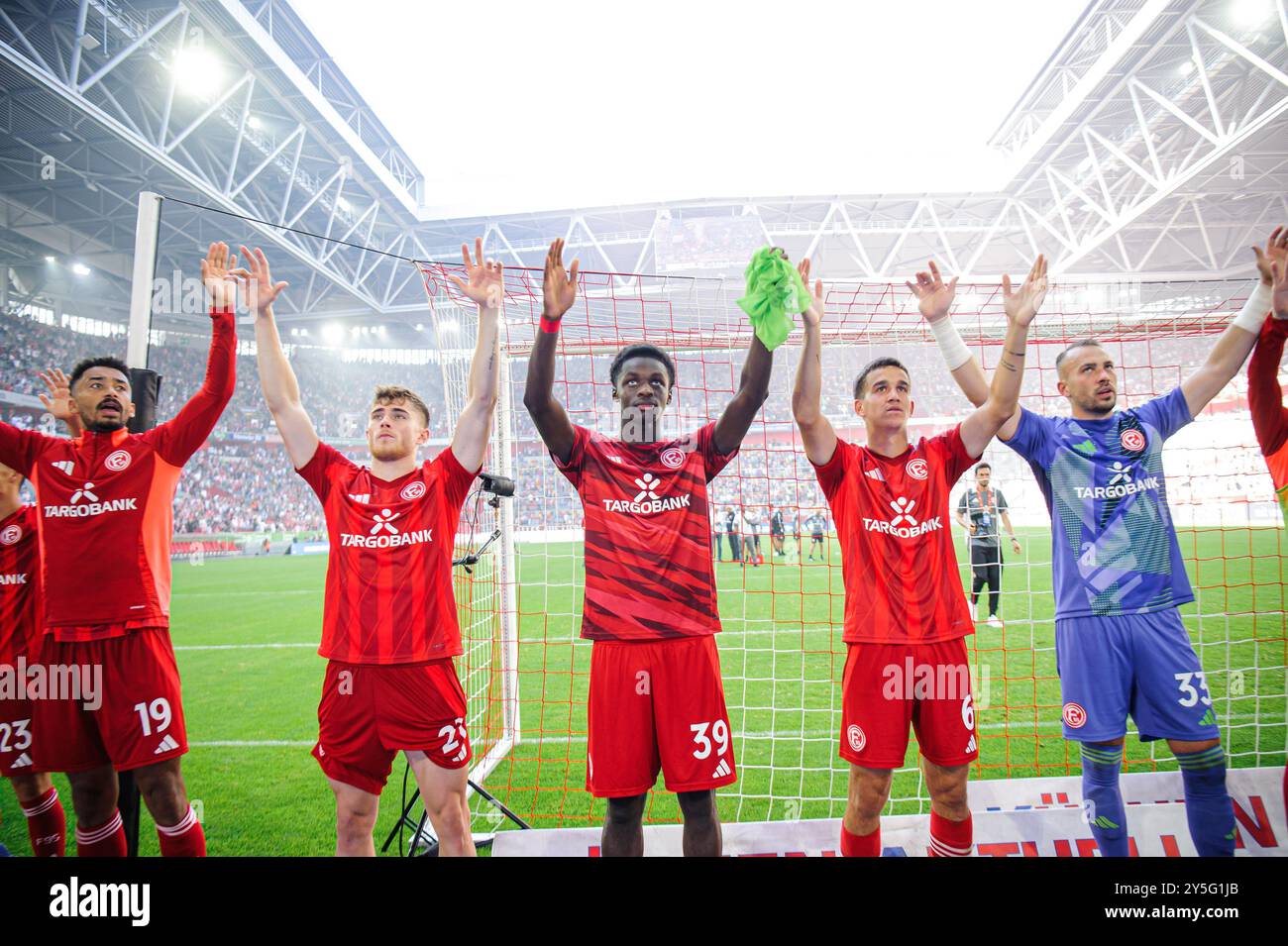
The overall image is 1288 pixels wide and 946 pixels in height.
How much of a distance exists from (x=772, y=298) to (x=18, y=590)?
4.02 meters

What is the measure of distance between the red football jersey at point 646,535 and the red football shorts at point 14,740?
109 inches

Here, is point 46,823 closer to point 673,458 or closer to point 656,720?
point 656,720

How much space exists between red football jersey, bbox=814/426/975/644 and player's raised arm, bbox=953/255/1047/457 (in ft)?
0.32

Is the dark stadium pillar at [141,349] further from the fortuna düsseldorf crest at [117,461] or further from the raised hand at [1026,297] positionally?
the raised hand at [1026,297]

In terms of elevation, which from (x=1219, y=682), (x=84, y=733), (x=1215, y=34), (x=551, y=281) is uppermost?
(x=1215, y=34)

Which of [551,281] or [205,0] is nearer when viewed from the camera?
[551,281]

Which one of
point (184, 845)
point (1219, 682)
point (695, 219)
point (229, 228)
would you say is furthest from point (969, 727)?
point (229, 228)

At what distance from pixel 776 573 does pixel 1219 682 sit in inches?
365

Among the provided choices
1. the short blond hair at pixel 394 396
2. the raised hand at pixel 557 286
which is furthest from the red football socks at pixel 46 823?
the raised hand at pixel 557 286

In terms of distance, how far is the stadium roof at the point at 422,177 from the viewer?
1166cm
